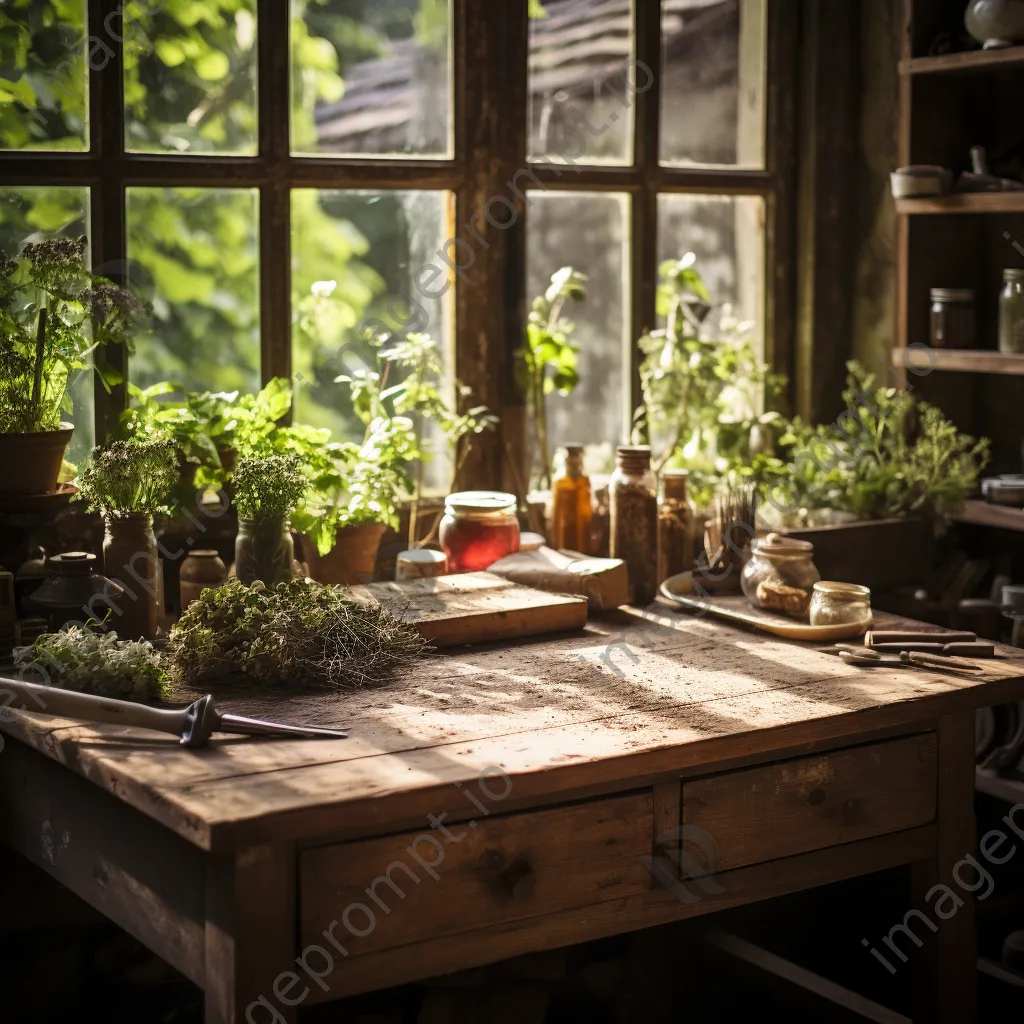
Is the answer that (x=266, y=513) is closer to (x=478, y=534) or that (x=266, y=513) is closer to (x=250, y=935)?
(x=478, y=534)

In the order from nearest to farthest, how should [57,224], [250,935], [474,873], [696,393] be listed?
1. [250,935]
2. [474,873]
3. [57,224]
4. [696,393]

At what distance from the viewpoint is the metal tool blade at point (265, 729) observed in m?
2.13

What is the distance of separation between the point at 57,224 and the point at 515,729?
5.06ft

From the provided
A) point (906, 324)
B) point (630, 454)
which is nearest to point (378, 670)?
point (630, 454)

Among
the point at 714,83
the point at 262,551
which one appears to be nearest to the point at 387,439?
the point at 262,551

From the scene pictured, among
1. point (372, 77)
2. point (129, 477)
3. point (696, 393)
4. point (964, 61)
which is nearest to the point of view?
point (129, 477)

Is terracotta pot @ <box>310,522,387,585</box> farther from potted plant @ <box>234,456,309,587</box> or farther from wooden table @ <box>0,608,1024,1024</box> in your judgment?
wooden table @ <box>0,608,1024,1024</box>

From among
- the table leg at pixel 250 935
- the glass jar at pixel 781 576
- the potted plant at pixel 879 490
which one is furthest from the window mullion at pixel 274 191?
the table leg at pixel 250 935

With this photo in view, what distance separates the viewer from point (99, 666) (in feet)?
7.53

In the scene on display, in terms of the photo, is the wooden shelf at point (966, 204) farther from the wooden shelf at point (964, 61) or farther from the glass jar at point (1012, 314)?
the wooden shelf at point (964, 61)

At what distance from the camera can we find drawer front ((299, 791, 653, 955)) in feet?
6.38

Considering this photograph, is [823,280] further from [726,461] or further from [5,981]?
[5,981]

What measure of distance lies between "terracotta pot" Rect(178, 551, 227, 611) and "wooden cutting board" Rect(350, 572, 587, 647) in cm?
27

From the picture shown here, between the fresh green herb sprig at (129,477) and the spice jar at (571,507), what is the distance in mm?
881
